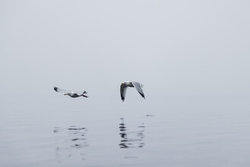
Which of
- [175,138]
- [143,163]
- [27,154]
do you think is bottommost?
[143,163]

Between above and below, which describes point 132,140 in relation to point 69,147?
above

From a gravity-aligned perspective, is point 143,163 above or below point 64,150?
below

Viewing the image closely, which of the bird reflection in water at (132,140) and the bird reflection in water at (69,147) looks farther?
the bird reflection in water at (132,140)

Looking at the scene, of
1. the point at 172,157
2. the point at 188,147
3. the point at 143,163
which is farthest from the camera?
the point at 188,147

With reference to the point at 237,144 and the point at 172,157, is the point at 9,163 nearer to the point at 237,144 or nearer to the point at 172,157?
the point at 172,157

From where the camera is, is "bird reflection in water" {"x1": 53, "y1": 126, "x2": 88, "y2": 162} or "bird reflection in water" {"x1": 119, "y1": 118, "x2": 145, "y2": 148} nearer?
"bird reflection in water" {"x1": 53, "y1": 126, "x2": 88, "y2": 162}

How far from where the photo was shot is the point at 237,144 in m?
30.8

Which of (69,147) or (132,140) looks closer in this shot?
(69,147)

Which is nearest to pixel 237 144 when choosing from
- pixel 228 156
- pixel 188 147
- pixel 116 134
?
pixel 188 147

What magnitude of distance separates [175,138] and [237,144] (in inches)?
211

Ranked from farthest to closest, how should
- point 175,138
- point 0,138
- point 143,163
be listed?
point 0,138, point 175,138, point 143,163

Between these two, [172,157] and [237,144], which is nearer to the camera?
[172,157]

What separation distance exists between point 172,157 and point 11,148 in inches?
427

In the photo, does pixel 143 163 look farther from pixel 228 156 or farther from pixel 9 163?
pixel 9 163
